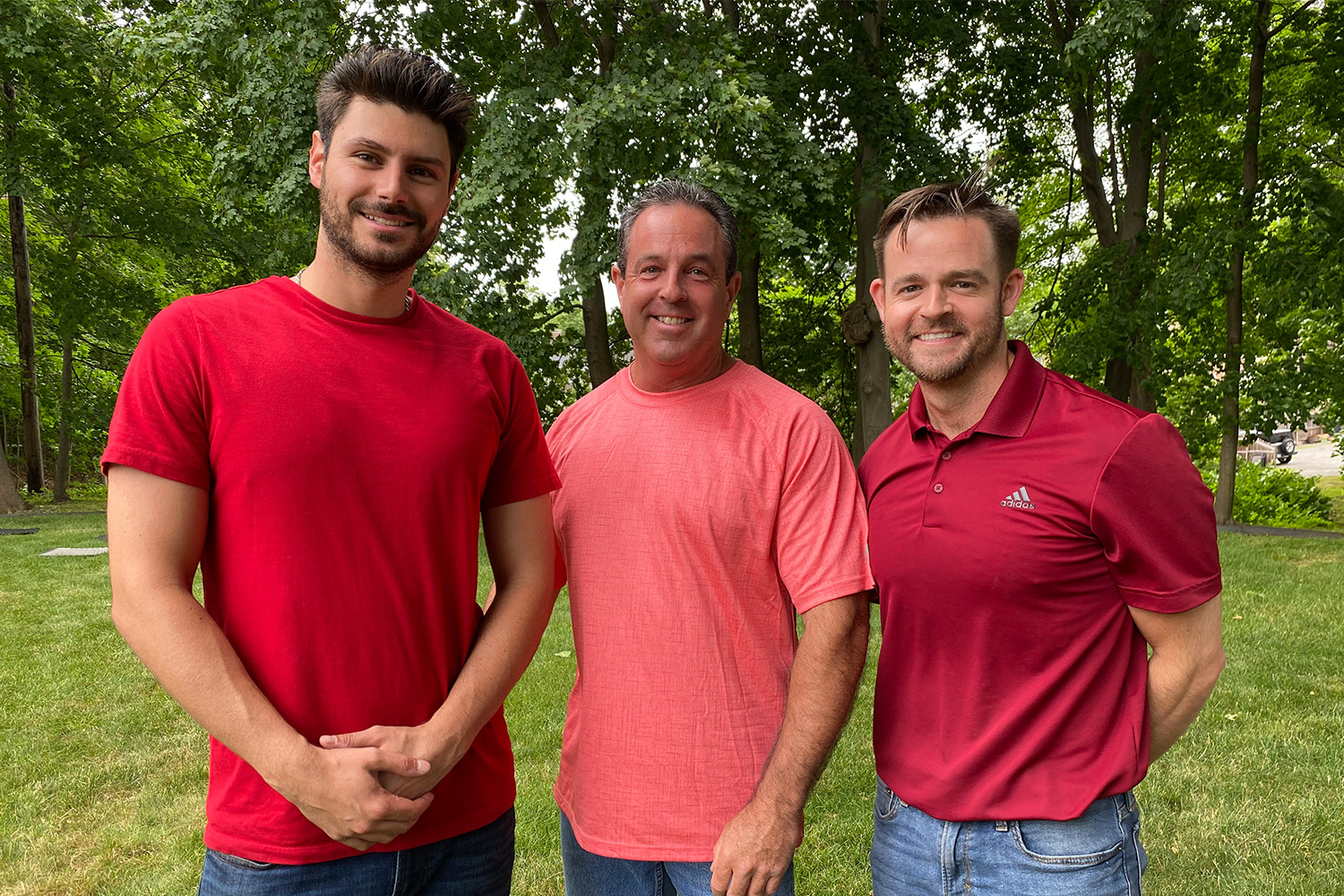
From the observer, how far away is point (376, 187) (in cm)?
198

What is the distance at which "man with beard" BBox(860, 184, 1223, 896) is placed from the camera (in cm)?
197

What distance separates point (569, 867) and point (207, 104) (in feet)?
62.7

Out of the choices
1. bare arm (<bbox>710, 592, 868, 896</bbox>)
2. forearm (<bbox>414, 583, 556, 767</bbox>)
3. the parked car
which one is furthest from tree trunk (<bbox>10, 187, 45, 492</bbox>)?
the parked car

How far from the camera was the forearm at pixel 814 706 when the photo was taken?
2.16 m

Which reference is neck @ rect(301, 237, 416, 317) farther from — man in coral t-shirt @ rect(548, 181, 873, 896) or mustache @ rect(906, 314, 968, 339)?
mustache @ rect(906, 314, 968, 339)

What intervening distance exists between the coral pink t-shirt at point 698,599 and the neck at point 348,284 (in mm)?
743

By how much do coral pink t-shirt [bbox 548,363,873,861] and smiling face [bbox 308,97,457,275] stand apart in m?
0.81

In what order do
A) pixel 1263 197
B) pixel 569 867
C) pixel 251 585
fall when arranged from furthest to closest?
pixel 1263 197 → pixel 569 867 → pixel 251 585

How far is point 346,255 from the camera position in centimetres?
199

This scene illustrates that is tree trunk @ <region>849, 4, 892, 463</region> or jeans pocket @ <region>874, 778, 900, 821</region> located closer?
jeans pocket @ <region>874, 778, 900, 821</region>

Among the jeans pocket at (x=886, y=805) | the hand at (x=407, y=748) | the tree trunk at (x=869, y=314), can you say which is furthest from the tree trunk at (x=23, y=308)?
the jeans pocket at (x=886, y=805)

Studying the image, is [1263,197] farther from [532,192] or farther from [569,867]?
[569,867]

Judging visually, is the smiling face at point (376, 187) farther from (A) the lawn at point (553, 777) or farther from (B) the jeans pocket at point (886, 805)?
(A) the lawn at point (553, 777)

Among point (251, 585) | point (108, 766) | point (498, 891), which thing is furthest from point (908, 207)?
point (108, 766)
